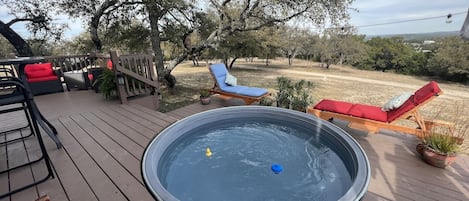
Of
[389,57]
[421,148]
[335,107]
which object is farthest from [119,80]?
[389,57]

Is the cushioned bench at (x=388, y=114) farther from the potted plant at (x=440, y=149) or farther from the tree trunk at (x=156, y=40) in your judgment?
the tree trunk at (x=156, y=40)

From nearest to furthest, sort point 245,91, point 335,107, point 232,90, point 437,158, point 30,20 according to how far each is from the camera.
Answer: point 437,158, point 335,107, point 245,91, point 232,90, point 30,20

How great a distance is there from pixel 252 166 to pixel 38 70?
5384mm

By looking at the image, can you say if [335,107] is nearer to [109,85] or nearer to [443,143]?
[443,143]

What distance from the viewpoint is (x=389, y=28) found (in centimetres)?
1823

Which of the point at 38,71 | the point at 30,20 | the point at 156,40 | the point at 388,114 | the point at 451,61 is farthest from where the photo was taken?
the point at 451,61

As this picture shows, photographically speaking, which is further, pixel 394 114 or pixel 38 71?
pixel 38 71

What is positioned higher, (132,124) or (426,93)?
(426,93)

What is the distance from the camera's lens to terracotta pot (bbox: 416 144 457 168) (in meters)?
2.39

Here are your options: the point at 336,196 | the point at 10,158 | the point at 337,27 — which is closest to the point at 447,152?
the point at 336,196

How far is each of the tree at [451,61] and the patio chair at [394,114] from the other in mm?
24316

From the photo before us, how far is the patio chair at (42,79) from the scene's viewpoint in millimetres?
4576

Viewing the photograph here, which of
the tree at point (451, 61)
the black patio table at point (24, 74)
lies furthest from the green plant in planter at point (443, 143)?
the tree at point (451, 61)

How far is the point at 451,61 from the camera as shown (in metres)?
19.8
